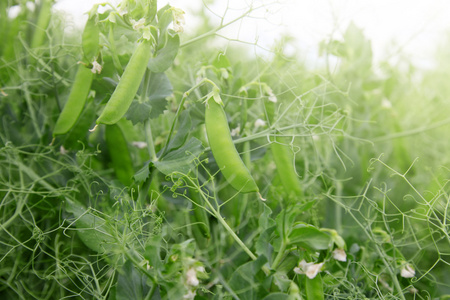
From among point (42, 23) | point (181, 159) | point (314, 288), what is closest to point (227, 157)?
point (181, 159)

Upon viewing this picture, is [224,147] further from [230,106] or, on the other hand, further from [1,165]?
[1,165]

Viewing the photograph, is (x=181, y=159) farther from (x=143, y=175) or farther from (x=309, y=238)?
(x=309, y=238)

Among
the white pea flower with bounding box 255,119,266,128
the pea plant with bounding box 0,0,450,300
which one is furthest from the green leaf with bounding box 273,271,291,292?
the white pea flower with bounding box 255,119,266,128

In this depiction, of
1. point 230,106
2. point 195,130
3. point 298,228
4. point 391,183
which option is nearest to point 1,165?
point 195,130

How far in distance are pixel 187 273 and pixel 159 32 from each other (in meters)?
0.50

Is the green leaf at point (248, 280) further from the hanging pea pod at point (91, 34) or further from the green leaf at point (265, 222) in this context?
the hanging pea pod at point (91, 34)

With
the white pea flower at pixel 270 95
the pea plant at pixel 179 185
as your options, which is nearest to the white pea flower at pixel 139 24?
the pea plant at pixel 179 185

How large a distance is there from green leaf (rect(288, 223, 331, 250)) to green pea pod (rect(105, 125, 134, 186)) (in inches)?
18.2

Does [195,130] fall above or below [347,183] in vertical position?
above

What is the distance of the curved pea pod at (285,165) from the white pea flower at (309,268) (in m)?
0.25

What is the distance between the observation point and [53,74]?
1.10 m

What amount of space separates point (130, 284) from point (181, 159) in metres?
0.26

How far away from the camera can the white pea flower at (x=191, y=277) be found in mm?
700

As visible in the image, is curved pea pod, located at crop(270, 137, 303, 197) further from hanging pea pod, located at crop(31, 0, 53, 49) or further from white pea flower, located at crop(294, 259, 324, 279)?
hanging pea pod, located at crop(31, 0, 53, 49)
